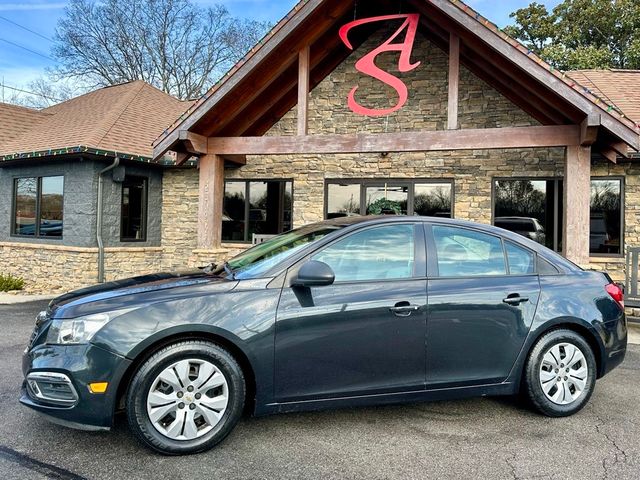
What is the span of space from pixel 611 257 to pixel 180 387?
888 centimetres

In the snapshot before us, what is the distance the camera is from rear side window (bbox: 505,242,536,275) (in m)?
3.83

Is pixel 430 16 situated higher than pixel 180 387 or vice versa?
pixel 430 16

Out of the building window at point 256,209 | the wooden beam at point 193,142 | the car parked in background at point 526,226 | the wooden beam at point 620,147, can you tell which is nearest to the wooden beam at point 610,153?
the wooden beam at point 620,147

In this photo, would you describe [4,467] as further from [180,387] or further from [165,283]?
[165,283]

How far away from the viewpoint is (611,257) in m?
9.14

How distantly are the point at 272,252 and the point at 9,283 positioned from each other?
9.76 metres

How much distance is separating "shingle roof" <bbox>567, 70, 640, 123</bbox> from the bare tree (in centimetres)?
2602

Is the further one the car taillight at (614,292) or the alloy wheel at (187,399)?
the car taillight at (614,292)

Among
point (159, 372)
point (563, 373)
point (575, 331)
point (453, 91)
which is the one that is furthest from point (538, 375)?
A: point (453, 91)

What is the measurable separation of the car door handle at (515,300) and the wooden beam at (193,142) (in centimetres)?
616

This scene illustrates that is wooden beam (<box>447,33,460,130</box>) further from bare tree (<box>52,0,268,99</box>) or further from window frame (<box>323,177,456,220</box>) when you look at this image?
bare tree (<box>52,0,268,99</box>)

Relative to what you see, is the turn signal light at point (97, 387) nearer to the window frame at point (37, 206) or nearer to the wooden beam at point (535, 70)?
the wooden beam at point (535, 70)

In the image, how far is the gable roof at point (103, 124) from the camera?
10720mm

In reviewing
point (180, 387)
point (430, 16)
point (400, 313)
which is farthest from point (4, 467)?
point (430, 16)
